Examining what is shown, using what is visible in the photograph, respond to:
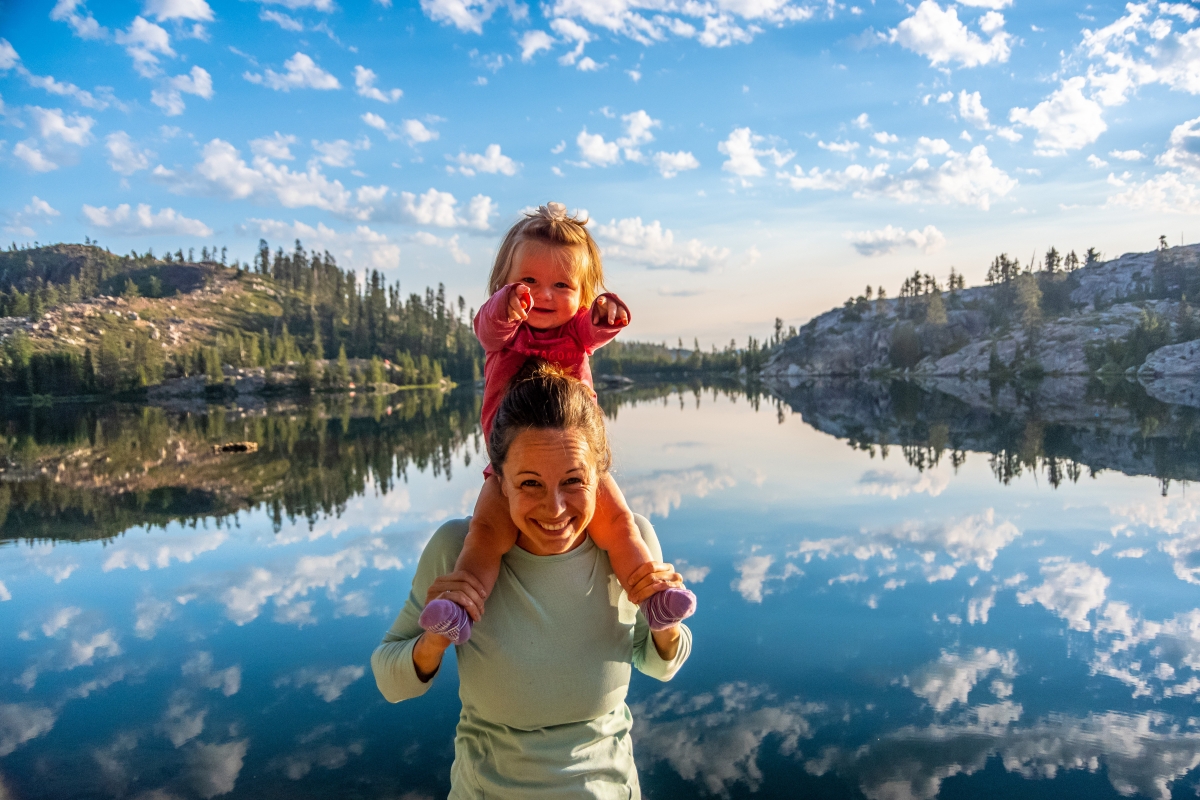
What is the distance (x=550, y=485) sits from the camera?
1.95 meters

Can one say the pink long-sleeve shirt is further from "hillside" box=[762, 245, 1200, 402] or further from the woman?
"hillside" box=[762, 245, 1200, 402]

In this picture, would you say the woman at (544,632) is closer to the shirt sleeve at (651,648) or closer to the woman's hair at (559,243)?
the shirt sleeve at (651,648)

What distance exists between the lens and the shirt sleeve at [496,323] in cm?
214

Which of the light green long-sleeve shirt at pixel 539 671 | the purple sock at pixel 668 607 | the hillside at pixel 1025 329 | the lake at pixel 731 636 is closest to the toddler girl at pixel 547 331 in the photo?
the purple sock at pixel 668 607

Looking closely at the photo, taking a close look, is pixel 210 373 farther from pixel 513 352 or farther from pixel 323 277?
pixel 513 352

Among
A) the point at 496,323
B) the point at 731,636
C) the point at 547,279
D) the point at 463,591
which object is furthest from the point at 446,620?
the point at 731,636

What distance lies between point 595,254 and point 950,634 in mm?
6462

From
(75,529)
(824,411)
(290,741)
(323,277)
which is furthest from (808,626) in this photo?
(323,277)

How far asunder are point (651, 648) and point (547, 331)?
1.09 meters

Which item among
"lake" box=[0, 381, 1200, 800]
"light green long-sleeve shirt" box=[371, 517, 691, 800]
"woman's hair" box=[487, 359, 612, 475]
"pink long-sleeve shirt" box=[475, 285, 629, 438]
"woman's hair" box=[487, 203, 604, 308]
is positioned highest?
"woman's hair" box=[487, 203, 604, 308]

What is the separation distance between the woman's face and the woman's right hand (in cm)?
23

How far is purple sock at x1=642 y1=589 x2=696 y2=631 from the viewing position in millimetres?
1856

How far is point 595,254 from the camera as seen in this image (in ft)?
8.10

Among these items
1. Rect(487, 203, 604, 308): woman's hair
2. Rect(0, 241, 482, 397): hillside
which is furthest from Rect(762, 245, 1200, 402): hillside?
Rect(487, 203, 604, 308): woman's hair
